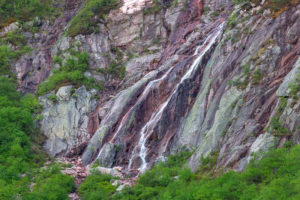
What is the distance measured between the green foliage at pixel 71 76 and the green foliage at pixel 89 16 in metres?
4.37

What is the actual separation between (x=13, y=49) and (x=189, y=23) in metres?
20.6

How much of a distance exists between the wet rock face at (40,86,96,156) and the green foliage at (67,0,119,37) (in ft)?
30.8

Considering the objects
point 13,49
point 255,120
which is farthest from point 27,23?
point 255,120

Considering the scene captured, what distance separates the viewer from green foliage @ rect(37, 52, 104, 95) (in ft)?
157

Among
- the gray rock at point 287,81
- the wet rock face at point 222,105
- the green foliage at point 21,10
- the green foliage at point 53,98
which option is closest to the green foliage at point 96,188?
the wet rock face at point 222,105

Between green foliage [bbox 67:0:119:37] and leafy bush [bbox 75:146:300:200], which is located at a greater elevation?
green foliage [bbox 67:0:119:37]

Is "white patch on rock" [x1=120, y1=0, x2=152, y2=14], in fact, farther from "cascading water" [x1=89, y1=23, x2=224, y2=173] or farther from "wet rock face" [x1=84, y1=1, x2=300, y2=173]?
"cascading water" [x1=89, y1=23, x2=224, y2=173]

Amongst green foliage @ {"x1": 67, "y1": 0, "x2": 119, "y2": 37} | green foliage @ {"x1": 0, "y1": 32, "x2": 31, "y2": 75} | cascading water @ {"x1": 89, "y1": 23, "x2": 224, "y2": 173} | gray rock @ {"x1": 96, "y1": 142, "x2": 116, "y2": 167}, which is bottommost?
gray rock @ {"x1": 96, "y1": 142, "x2": 116, "y2": 167}

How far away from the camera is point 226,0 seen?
52.7 m

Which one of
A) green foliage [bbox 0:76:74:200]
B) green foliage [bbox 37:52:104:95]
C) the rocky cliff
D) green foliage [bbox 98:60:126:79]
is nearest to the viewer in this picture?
the rocky cliff

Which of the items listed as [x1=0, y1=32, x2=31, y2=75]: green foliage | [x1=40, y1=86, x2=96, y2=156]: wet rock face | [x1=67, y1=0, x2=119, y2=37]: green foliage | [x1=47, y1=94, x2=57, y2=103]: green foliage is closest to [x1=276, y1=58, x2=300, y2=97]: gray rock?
[x1=40, y1=86, x2=96, y2=156]: wet rock face

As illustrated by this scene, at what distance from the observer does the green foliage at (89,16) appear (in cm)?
5388

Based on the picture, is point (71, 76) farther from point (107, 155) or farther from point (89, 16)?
point (107, 155)

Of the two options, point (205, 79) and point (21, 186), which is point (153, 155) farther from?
point (21, 186)
